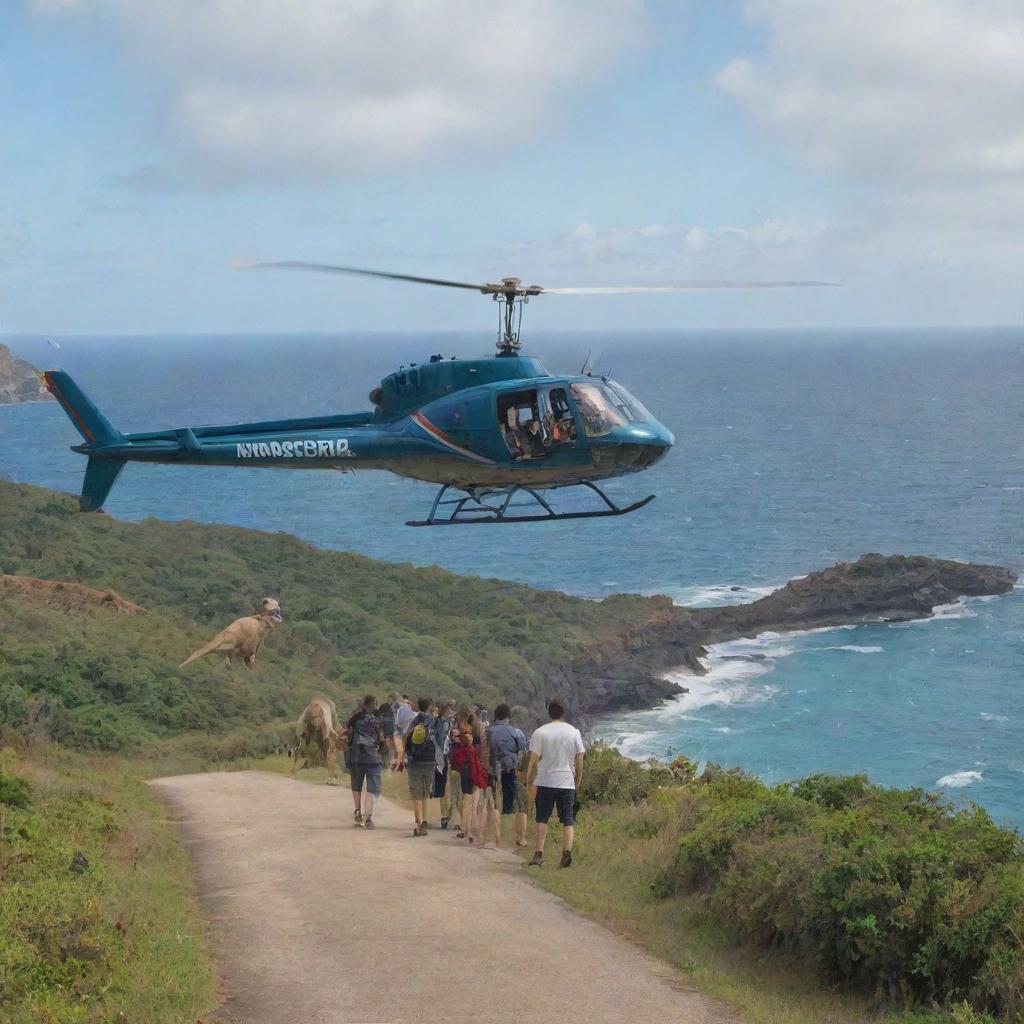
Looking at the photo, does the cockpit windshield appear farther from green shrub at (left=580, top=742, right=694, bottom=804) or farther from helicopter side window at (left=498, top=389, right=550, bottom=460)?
green shrub at (left=580, top=742, right=694, bottom=804)

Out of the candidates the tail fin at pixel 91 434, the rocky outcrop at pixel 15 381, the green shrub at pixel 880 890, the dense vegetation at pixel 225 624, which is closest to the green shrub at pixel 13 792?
the green shrub at pixel 880 890

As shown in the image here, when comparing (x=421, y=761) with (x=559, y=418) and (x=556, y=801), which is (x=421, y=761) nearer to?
(x=556, y=801)

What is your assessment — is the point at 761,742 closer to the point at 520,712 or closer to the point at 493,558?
the point at 520,712

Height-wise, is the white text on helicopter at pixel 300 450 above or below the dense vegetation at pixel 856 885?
above

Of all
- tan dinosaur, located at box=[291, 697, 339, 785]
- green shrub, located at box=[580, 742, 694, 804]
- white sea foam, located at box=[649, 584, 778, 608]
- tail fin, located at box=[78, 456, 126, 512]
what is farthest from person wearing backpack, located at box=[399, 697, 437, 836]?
white sea foam, located at box=[649, 584, 778, 608]

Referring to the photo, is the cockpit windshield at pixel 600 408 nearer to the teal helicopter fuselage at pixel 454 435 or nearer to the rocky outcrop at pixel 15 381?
the teal helicopter fuselage at pixel 454 435

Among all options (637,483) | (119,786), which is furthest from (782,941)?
(637,483)
